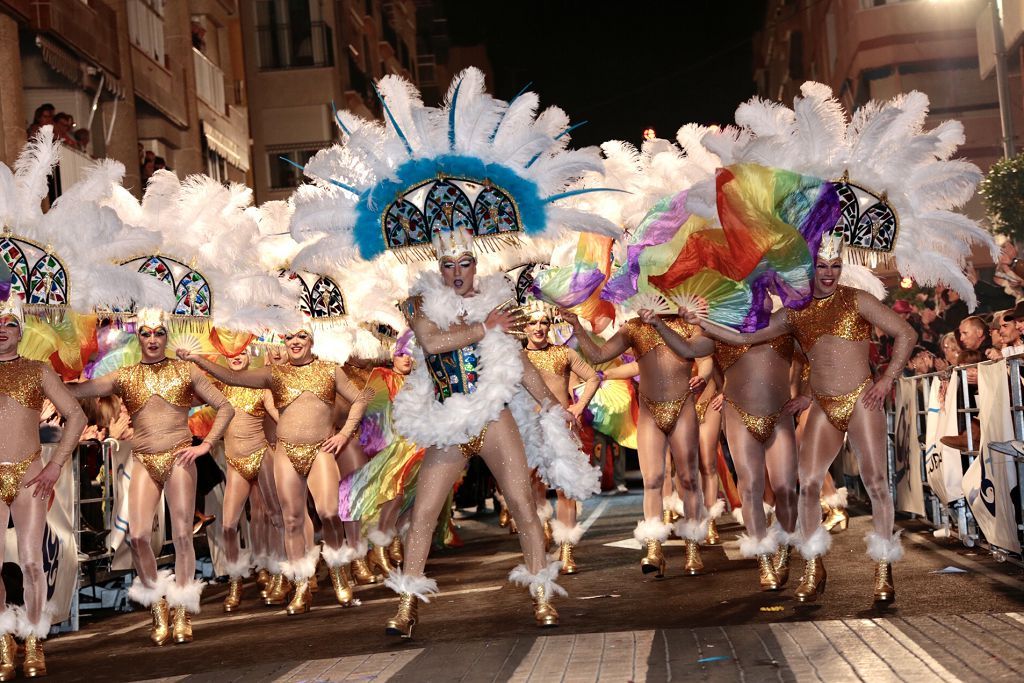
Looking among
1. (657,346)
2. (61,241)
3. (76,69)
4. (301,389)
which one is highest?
(76,69)

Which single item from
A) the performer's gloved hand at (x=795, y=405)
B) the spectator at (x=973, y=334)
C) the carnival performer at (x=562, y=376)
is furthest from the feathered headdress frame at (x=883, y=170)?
the spectator at (x=973, y=334)

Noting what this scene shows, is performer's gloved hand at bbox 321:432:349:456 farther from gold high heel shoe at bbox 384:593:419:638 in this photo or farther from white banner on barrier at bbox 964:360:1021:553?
white banner on barrier at bbox 964:360:1021:553

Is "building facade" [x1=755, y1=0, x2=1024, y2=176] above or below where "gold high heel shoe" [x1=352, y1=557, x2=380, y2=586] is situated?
above

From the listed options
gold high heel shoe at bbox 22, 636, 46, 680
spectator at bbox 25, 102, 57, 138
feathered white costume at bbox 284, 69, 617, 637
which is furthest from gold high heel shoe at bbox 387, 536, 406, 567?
spectator at bbox 25, 102, 57, 138

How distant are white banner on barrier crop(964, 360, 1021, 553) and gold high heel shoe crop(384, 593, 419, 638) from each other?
3949 millimetres

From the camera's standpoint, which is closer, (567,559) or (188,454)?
(188,454)

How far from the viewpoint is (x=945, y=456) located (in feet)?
37.5

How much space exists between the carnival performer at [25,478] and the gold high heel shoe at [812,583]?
4.25 metres

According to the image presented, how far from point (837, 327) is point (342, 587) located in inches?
162

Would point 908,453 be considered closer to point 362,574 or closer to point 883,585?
point 362,574

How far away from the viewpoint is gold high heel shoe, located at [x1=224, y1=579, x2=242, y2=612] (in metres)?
10.7

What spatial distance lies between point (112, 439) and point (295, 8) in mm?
30475

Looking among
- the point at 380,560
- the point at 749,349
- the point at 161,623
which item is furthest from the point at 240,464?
the point at 749,349

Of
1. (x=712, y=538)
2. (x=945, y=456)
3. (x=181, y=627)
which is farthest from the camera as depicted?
(x=712, y=538)
